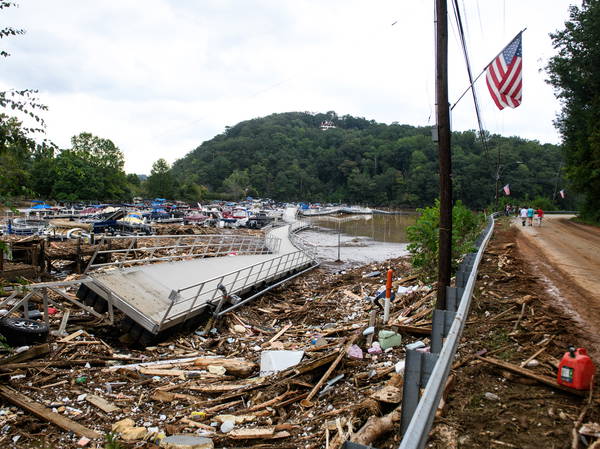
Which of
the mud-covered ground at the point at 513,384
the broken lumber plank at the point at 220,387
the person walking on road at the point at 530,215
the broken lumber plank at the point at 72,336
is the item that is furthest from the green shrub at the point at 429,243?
the person walking on road at the point at 530,215

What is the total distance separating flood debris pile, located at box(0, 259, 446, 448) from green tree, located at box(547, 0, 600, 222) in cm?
2872

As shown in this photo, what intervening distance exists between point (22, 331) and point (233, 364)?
476 centimetres

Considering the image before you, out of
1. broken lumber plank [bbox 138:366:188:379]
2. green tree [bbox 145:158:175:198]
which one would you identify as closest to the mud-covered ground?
broken lumber plank [bbox 138:366:188:379]

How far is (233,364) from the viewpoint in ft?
27.6

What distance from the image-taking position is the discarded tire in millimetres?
8516

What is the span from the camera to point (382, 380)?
20.8ft

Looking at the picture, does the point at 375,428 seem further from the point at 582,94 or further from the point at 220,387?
the point at 582,94

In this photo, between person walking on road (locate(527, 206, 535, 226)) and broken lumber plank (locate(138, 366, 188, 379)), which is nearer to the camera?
broken lumber plank (locate(138, 366, 188, 379))

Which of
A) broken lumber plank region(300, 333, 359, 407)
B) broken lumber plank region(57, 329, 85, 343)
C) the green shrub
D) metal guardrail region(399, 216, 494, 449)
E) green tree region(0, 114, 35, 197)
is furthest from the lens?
the green shrub

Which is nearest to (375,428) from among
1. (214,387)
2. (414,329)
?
(214,387)

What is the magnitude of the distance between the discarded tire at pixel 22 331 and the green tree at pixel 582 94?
110 feet

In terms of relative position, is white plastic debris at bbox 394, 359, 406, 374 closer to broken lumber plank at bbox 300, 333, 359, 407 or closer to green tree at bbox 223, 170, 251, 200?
broken lumber plank at bbox 300, 333, 359, 407

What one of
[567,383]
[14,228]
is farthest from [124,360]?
[14,228]

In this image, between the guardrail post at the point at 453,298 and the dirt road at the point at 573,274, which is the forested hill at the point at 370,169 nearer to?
the dirt road at the point at 573,274
